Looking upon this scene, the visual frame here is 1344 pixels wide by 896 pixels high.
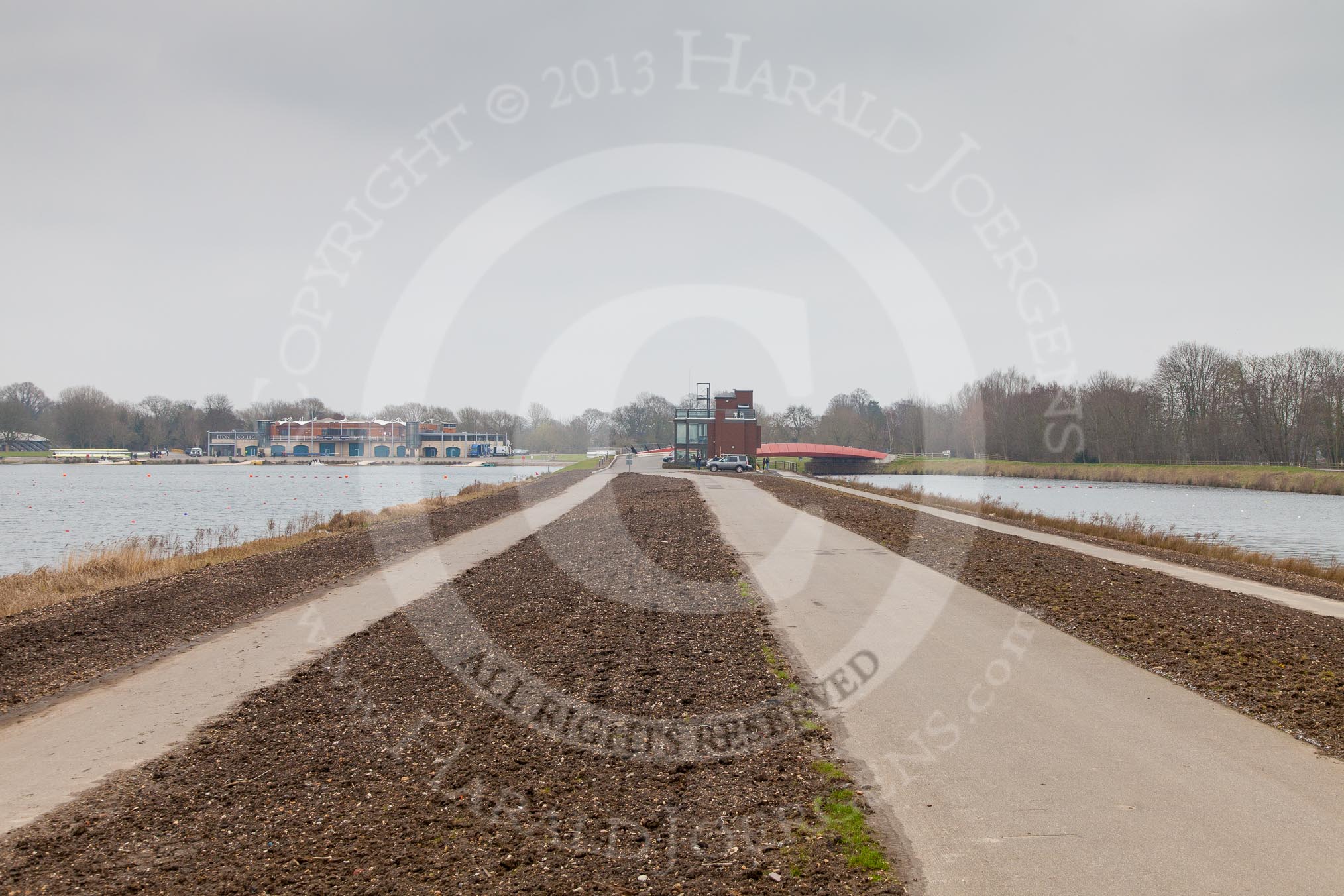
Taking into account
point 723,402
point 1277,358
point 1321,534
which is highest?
point 1277,358

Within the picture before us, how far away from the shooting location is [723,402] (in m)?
79.6

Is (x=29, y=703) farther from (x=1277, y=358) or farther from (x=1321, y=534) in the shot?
(x=1277, y=358)

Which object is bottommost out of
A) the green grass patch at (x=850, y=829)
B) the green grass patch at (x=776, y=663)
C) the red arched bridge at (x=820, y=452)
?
the green grass patch at (x=850, y=829)

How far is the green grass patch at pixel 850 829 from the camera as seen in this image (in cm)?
436

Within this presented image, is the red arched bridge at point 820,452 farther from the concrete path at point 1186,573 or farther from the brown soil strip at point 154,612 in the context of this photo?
the brown soil strip at point 154,612

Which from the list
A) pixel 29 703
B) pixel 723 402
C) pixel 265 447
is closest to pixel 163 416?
pixel 265 447

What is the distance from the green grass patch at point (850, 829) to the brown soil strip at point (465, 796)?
2.5 inches

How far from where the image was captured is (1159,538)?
24.2 metres

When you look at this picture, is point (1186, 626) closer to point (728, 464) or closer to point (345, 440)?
point (728, 464)

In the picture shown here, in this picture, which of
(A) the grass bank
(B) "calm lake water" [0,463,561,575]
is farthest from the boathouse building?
(A) the grass bank

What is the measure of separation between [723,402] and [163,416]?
125m

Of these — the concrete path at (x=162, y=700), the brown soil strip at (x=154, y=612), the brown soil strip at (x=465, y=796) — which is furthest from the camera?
the brown soil strip at (x=154, y=612)

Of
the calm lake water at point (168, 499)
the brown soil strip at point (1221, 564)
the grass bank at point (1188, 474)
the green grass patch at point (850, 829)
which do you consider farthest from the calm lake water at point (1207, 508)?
the calm lake water at point (168, 499)

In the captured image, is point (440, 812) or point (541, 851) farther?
point (440, 812)
